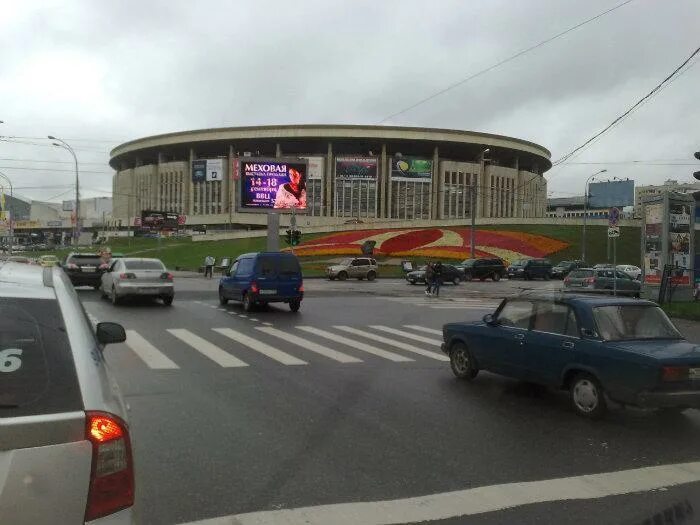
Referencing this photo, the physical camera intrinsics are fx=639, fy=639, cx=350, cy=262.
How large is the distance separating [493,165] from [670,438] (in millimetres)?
110123

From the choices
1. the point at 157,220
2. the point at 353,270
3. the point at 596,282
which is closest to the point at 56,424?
the point at 596,282

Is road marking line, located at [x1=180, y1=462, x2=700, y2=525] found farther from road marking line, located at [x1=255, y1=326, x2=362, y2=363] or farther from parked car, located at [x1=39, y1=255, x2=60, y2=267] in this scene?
road marking line, located at [x1=255, y1=326, x2=362, y2=363]

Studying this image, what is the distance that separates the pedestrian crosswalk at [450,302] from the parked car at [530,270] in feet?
68.1

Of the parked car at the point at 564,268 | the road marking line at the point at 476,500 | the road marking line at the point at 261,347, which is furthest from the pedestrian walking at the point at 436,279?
the road marking line at the point at 476,500

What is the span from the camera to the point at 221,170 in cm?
10788

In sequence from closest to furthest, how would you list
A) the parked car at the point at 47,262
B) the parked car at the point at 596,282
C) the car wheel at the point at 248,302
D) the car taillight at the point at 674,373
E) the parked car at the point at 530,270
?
the parked car at the point at 47,262, the car taillight at the point at 674,373, the car wheel at the point at 248,302, the parked car at the point at 596,282, the parked car at the point at 530,270

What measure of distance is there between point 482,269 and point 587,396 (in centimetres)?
3931

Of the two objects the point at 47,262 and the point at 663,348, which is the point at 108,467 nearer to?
the point at 47,262

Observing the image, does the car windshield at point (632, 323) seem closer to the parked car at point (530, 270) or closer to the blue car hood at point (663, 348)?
the blue car hood at point (663, 348)

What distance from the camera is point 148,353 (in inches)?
447

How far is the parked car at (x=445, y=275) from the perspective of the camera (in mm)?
39688

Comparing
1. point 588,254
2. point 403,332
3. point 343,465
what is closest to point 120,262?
point 403,332

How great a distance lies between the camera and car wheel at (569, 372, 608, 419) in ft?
23.6

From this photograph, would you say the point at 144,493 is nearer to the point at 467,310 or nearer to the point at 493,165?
the point at 467,310
